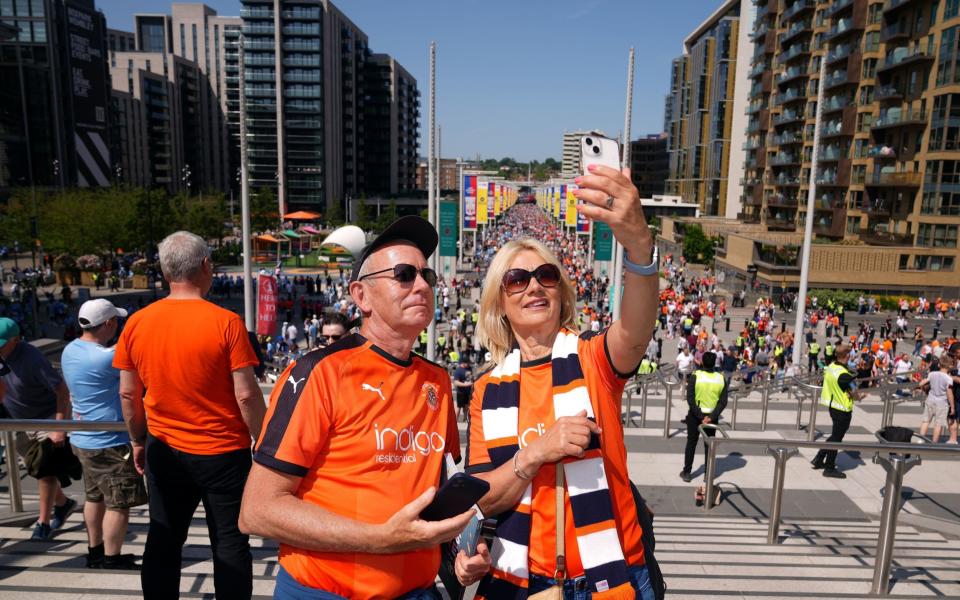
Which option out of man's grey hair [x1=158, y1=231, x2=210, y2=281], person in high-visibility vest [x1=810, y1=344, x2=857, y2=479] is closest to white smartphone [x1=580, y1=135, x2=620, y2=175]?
man's grey hair [x1=158, y1=231, x2=210, y2=281]

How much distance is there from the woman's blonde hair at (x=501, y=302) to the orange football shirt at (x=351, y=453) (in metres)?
0.56

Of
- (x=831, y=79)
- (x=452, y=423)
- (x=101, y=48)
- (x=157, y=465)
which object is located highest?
(x=101, y=48)

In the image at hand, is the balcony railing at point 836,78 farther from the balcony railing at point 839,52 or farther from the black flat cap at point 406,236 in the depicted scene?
the black flat cap at point 406,236

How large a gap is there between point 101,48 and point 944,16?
8080 cm

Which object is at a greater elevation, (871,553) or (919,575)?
(919,575)

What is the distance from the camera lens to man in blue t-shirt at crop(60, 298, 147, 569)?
3771 mm

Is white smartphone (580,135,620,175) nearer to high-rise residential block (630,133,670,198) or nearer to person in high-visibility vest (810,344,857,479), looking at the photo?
person in high-visibility vest (810,344,857,479)

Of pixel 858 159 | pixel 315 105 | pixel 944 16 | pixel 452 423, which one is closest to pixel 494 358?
pixel 452 423

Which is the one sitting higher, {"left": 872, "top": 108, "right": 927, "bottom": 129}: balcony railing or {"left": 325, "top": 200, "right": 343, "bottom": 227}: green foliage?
{"left": 872, "top": 108, "right": 927, "bottom": 129}: balcony railing

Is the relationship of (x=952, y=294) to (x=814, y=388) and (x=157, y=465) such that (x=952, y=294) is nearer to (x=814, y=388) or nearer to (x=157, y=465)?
A: (x=814, y=388)

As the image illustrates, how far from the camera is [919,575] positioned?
14.4ft

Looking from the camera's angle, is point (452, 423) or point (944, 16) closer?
point (452, 423)

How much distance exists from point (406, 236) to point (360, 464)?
32.6 inches

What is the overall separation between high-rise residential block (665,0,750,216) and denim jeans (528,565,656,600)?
82.2 metres
